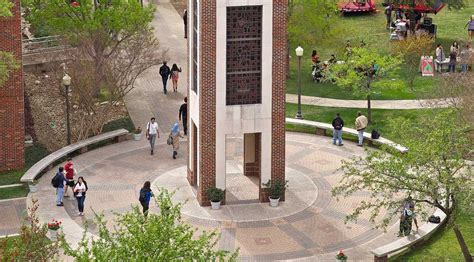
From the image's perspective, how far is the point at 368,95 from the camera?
157 feet

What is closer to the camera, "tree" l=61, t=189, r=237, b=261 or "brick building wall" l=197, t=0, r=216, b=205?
"tree" l=61, t=189, r=237, b=261

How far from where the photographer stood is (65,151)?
43688mm

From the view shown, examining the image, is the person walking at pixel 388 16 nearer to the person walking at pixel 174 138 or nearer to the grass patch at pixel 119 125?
the grass patch at pixel 119 125

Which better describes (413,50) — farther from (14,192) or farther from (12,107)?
(14,192)

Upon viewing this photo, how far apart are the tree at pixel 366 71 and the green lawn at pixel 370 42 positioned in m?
3.56

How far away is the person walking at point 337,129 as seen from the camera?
4478 centimetres

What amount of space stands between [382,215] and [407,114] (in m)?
11.9

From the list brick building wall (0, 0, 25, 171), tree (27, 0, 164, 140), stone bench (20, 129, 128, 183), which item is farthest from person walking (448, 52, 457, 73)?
brick building wall (0, 0, 25, 171)

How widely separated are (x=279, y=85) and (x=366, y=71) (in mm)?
10820

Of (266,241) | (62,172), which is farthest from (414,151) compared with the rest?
(62,172)

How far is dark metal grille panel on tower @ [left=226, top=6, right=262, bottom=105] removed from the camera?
3747 centimetres

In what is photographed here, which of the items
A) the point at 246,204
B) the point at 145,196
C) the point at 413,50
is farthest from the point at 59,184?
the point at 413,50

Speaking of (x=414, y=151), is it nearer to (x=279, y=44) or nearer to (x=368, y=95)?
(x=279, y=44)

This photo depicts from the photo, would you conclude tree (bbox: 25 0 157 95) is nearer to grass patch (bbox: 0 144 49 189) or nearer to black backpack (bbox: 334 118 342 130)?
grass patch (bbox: 0 144 49 189)
